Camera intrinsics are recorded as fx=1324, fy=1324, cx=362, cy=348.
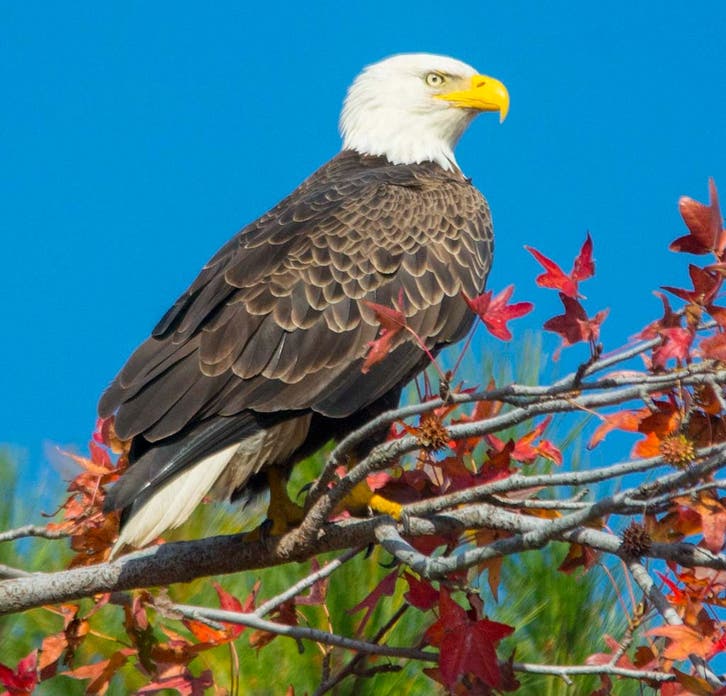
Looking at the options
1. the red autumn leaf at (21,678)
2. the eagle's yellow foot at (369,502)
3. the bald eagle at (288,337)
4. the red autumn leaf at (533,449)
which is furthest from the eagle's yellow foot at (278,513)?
the red autumn leaf at (533,449)

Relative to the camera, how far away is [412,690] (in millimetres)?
4078

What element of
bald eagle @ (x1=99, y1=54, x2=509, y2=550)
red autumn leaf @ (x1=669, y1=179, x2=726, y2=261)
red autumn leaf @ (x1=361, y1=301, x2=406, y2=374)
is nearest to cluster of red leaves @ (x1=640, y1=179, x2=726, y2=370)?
red autumn leaf @ (x1=669, y1=179, x2=726, y2=261)

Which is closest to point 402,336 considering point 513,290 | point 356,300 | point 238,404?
point 513,290

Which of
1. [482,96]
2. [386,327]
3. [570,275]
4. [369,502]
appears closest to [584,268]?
[570,275]

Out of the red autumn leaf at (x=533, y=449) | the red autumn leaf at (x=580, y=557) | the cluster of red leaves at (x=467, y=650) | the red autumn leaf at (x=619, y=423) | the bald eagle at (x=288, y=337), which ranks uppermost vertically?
the bald eagle at (x=288, y=337)

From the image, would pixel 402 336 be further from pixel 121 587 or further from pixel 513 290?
Answer: pixel 121 587

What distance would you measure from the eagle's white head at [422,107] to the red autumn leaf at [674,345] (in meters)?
2.91

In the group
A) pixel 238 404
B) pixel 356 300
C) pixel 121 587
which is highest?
pixel 356 300

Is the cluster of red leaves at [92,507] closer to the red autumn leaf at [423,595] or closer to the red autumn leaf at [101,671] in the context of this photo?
the red autumn leaf at [101,671]

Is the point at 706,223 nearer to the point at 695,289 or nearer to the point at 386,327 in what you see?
the point at 695,289

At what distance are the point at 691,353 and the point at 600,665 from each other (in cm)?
→ 73

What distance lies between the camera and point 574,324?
250 cm

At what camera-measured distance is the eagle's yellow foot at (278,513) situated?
381 cm

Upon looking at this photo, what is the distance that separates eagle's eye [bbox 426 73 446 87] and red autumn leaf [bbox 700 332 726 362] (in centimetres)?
329
